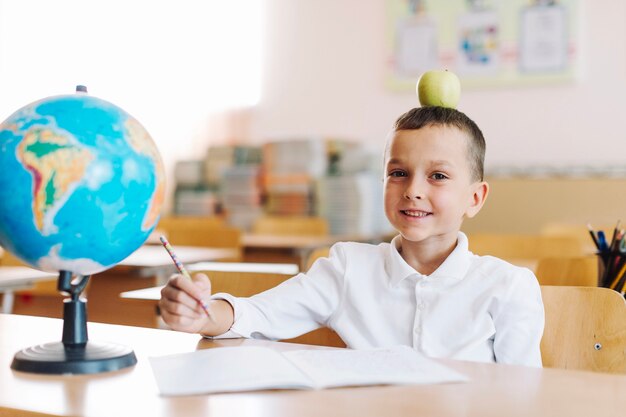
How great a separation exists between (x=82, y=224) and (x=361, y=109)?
5.16 m

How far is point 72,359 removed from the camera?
101 cm

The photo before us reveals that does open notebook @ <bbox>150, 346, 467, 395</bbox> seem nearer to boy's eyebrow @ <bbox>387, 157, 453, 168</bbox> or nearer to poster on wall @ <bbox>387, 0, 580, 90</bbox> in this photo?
boy's eyebrow @ <bbox>387, 157, 453, 168</bbox>

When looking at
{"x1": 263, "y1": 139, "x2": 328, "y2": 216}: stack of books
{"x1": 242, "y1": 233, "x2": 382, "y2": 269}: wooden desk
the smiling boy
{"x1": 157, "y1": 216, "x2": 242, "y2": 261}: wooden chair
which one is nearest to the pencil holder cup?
the smiling boy

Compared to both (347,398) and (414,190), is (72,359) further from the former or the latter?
(414,190)

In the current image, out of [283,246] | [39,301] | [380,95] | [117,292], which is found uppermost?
[380,95]

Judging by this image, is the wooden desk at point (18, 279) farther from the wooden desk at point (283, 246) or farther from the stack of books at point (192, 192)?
the stack of books at point (192, 192)

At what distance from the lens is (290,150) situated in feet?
17.9

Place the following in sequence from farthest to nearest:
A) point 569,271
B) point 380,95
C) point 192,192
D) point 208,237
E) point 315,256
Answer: point 380,95
point 192,192
point 208,237
point 569,271
point 315,256

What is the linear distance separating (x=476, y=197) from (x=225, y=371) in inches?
28.0

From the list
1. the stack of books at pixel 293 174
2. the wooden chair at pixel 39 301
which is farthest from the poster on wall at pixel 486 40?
the wooden chair at pixel 39 301

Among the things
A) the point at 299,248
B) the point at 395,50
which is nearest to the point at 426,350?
the point at 299,248

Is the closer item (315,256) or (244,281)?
(244,281)

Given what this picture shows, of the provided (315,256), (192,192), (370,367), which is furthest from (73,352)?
(192,192)

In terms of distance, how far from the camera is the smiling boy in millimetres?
1290
